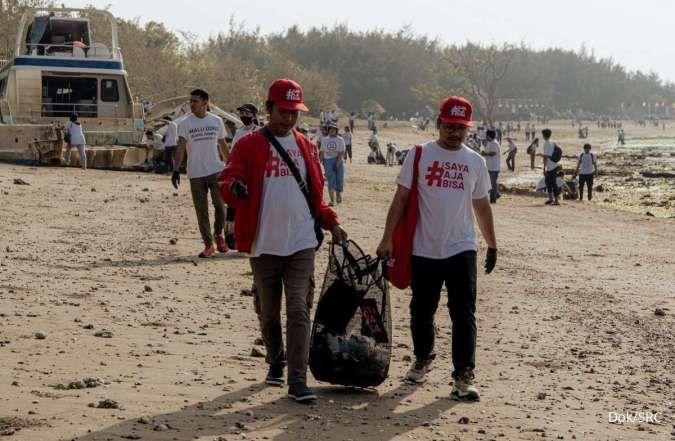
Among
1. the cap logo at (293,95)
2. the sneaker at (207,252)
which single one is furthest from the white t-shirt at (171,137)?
the cap logo at (293,95)

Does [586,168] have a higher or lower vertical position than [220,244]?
higher

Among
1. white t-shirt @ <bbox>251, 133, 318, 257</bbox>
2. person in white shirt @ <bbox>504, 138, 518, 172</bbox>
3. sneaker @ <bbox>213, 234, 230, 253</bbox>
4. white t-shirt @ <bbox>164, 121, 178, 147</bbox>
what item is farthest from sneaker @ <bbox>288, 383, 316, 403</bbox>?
person in white shirt @ <bbox>504, 138, 518, 172</bbox>

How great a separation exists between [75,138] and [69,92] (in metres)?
3.05

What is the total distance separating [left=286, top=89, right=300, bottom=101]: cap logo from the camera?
22.5 ft

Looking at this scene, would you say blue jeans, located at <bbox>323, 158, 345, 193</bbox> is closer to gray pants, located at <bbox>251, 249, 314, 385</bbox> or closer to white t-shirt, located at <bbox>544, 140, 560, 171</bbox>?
white t-shirt, located at <bbox>544, 140, 560, 171</bbox>

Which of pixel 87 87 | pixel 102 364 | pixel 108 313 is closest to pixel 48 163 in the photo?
pixel 87 87

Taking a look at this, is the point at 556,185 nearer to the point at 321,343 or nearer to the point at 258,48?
the point at 321,343

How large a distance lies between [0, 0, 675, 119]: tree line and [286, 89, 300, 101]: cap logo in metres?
40.1

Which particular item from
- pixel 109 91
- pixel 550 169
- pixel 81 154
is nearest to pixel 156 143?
pixel 109 91

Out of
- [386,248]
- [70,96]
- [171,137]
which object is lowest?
[171,137]

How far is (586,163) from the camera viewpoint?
27172 millimetres

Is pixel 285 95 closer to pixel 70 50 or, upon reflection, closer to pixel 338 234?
pixel 338 234

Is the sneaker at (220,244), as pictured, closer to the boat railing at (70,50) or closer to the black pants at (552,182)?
the black pants at (552,182)

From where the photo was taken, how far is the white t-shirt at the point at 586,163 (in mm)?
26828
